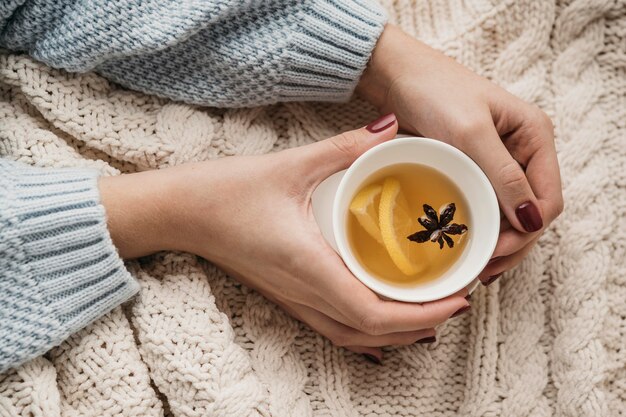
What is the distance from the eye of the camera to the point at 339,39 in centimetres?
93

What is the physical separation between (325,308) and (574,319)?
0.39 meters

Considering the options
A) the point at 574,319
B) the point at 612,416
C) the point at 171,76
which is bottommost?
the point at 612,416

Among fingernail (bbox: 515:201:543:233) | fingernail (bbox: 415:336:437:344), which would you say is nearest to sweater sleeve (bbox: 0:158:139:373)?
fingernail (bbox: 415:336:437:344)

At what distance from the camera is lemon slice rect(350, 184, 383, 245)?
0.81 metres

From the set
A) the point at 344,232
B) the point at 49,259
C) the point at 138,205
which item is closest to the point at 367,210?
the point at 344,232

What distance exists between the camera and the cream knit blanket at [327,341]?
2.87ft

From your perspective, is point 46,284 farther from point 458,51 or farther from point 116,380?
point 458,51

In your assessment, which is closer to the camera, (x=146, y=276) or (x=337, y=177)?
(x=337, y=177)

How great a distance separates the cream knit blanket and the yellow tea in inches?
8.1

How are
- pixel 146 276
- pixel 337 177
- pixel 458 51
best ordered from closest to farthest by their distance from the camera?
1. pixel 337 177
2. pixel 146 276
3. pixel 458 51

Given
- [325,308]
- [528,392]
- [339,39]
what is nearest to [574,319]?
[528,392]

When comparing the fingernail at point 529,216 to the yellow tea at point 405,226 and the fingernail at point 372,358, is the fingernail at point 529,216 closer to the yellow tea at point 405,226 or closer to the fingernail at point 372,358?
the yellow tea at point 405,226

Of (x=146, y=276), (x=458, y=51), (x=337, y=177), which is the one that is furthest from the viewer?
(x=458, y=51)

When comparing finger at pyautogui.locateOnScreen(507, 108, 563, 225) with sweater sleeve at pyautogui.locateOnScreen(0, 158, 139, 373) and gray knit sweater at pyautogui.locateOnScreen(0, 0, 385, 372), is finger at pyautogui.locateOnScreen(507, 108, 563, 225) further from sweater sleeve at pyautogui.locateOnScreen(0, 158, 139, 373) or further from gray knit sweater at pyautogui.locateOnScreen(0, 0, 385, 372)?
sweater sleeve at pyautogui.locateOnScreen(0, 158, 139, 373)
